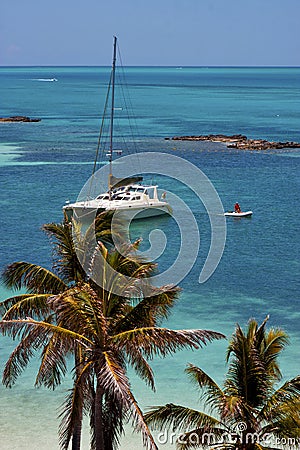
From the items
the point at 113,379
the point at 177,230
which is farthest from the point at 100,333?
the point at 177,230

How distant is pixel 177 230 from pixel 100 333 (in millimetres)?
30685

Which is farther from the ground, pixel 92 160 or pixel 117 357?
pixel 92 160

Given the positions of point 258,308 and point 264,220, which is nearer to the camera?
point 258,308

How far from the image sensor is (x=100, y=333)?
14070mm

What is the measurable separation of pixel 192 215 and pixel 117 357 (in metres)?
34.5

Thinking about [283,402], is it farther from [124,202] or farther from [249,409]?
[124,202]

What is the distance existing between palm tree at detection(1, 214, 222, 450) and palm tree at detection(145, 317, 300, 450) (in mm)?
740

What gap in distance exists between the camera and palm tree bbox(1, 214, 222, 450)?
13602 mm

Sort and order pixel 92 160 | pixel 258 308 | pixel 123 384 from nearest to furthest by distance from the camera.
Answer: pixel 123 384 < pixel 258 308 < pixel 92 160

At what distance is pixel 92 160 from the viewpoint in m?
68.1

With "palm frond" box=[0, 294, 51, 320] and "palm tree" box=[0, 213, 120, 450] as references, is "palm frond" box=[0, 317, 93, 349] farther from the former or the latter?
"palm tree" box=[0, 213, 120, 450]

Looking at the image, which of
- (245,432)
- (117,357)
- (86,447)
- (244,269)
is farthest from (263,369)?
(244,269)

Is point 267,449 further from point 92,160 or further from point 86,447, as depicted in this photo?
point 92,160

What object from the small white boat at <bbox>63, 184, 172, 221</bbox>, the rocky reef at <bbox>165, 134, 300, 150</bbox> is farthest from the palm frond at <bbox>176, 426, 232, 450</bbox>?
the rocky reef at <bbox>165, 134, 300, 150</bbox>
